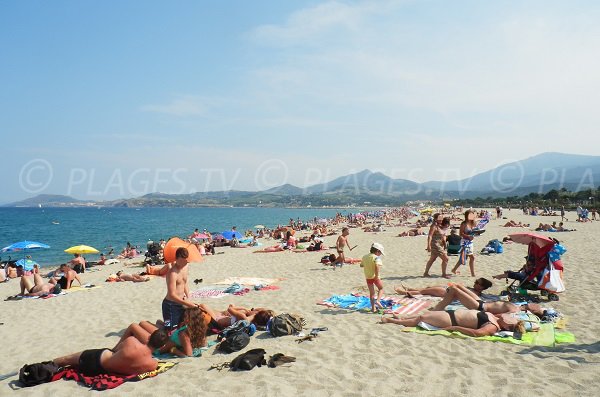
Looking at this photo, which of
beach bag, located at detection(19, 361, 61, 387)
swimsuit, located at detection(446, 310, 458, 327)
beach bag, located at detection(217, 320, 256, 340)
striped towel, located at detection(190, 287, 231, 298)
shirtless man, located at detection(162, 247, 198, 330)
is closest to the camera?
beach bag, located at detection(19, 361, 61, 387)

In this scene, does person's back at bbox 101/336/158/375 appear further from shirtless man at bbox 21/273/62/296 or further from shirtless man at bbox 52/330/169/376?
shirtless man at bbox 21/273/62/296

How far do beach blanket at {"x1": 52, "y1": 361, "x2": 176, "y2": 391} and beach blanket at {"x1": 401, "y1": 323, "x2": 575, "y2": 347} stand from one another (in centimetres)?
353

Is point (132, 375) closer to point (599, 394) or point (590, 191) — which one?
point (599, 394)

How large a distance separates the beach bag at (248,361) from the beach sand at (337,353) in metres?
0.08

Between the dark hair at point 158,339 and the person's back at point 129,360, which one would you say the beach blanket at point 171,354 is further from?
the person's back at point 129,360

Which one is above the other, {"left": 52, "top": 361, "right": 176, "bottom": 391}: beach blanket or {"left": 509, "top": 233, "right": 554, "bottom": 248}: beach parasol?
{"left": 509, "top": 233, "right": 554, "bottom": 248}: beach parasol

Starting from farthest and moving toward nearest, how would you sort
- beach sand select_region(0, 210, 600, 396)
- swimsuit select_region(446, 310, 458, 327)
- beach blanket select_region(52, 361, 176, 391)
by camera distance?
1. swimsuit select_region(446, 310, 458, 327)
2. beach blanket select_region(52, 361, 176, 391)
3. beach sand select_region(0, 210, 600, 396)

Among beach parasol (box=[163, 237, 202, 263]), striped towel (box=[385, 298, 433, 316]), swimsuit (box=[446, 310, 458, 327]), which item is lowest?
striped towel (box=[385, 298, 433, 316])

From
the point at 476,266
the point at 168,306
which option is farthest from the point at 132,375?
the point at 476,266

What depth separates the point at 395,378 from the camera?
4066 mm

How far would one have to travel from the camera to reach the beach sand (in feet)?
12.8

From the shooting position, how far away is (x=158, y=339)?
4953 millimetres

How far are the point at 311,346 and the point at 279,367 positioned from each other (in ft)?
2.53

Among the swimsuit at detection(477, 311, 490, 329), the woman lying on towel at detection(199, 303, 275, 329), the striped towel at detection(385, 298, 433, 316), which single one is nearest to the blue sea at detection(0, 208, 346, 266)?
the woman lying on towel at detection(199, 303, 275, 329)
